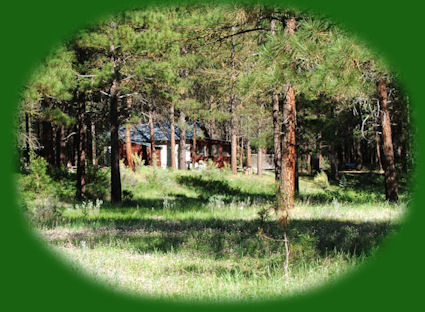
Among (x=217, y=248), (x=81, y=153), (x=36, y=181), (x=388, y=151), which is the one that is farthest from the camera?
(x=81, y=153)

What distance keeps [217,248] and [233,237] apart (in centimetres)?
76

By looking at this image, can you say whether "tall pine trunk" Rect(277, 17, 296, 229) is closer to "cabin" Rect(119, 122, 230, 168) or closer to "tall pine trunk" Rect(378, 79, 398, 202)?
"tall pine trunk" Rect(378, 79, 398, 202)

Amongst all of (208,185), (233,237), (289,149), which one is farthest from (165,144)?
(233,237)

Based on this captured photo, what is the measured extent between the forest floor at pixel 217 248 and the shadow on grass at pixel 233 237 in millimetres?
17

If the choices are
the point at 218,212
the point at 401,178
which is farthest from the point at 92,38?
the point at 401,178

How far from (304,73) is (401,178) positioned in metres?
17.1

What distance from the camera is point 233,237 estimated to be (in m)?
7.41

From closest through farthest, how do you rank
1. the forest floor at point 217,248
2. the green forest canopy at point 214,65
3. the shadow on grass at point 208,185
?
1. the forest floor at point 217,248
2. the green forest canopy at point 214,65
3. the shadow on grass at point 208,185

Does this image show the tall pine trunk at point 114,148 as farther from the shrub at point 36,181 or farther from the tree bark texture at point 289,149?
the tree bark texture at point 289,149

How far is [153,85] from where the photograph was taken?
51.8 feet

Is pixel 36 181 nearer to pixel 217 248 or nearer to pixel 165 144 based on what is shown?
pixel 217 248

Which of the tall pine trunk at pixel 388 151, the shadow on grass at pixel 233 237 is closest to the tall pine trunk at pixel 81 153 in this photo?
the shadow on grass at pixel 233 237

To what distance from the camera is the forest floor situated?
446cm

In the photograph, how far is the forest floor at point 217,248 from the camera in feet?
14.6
